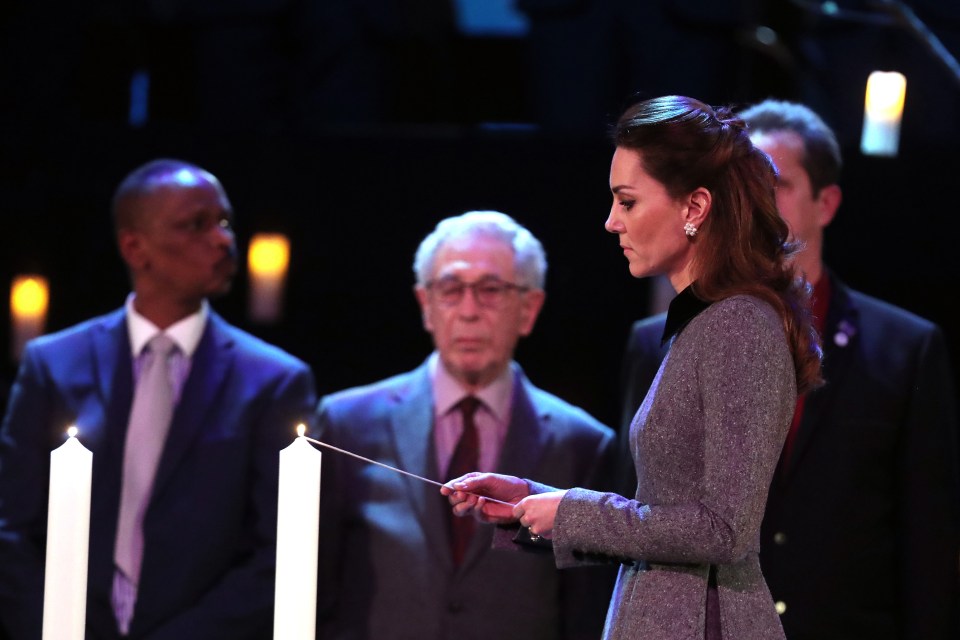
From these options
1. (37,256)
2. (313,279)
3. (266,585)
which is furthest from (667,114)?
(37,256)

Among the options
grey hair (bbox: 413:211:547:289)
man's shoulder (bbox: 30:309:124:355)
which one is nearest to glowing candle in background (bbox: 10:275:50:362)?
man's shoulder (bbox: 30:309:124:355)

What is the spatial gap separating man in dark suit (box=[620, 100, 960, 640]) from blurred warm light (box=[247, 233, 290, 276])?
121 centimetres

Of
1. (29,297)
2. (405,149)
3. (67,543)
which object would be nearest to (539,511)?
(67,543)

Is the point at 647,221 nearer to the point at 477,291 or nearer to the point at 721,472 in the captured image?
the point at 721,472

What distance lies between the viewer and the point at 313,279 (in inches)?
152

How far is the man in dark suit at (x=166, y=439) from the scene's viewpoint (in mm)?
3059

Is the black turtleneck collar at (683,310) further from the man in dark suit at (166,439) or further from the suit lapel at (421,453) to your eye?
the man in dark suit at (166,439)

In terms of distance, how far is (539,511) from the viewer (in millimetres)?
1867

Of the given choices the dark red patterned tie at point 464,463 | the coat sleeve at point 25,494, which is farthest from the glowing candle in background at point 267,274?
the dark red patterned tie at point 464,463

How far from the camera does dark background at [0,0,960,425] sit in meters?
3.75

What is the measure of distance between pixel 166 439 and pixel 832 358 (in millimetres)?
1470

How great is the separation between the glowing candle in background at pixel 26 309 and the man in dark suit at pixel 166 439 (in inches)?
21.9

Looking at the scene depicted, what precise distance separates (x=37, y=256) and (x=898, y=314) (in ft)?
7.39

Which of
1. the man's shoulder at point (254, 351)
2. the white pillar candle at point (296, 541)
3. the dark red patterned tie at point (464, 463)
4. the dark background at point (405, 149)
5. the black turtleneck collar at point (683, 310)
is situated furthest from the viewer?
the dark background at point (405, 149)
